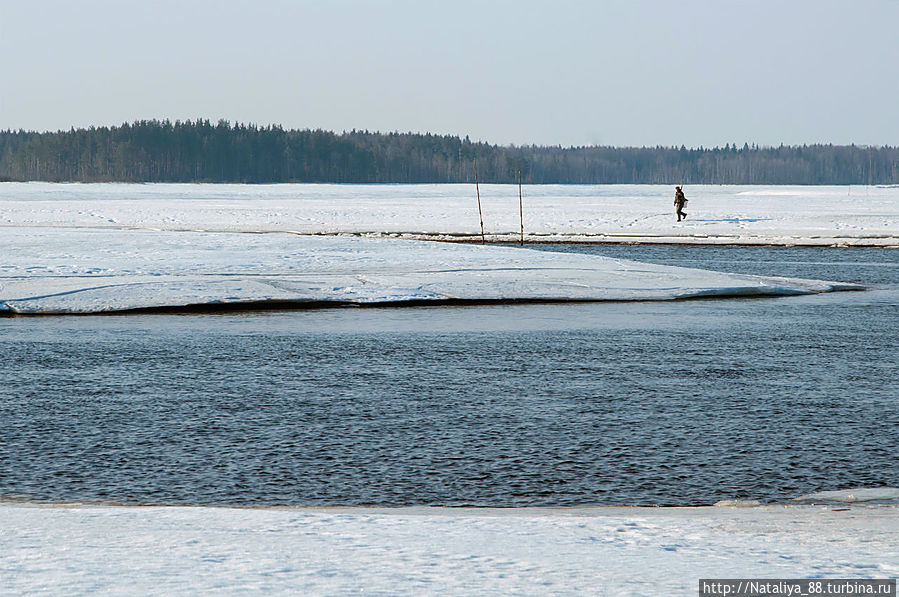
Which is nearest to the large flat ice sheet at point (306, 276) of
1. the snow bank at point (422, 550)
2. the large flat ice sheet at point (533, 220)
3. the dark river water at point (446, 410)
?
the dark river water at point (446, 410)

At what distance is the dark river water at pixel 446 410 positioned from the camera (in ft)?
18.2

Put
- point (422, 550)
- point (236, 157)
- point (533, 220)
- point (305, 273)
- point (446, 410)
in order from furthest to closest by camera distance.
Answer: point (236, 157) < point (533, 220) < point (305, 273) < point (446, 410) < point (422, 550)

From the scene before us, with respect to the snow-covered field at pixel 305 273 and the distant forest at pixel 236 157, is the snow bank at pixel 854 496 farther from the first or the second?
the distant forest at pixel 236 157

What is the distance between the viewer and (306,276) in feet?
55.0

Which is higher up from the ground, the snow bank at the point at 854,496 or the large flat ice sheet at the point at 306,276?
the large flat ice sheet at the point at 306,276

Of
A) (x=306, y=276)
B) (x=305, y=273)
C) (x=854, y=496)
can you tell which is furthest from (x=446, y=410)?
(x=305, y=273)

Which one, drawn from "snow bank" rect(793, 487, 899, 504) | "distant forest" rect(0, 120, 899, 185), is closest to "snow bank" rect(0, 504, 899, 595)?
"snow bank" rect(793, 487, 899, 504)

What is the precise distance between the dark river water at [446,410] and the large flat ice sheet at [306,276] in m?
1.51

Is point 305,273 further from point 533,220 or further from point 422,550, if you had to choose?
point 533,220

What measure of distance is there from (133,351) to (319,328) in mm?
2544

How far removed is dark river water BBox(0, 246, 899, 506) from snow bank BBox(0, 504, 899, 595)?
27.2 inches

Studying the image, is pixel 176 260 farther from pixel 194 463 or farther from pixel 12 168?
pixel 12 168

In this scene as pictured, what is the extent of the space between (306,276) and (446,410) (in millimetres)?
9560

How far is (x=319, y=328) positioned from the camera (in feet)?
41.1
